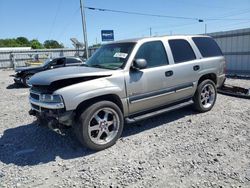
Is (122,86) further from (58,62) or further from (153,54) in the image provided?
(58,62)

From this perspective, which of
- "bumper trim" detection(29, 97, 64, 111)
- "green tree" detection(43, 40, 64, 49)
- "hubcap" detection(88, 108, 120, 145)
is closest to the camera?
"bumper trim" detection(29, 97, 64, 111)

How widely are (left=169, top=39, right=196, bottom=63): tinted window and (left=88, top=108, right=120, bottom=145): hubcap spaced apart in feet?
6.48

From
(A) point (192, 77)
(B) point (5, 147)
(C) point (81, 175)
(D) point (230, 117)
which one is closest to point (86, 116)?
(C) point (81, 175)

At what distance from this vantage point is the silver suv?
3.69 m

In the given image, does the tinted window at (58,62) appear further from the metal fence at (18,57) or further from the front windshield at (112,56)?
the metal fence at (18,57)

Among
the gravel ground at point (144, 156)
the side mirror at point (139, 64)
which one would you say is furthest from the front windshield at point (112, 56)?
the gravel ground at point (144, 156)

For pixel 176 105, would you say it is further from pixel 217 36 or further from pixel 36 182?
pixel 217 36

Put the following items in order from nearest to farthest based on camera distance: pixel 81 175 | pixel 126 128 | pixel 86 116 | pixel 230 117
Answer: pixel 81 175 < pixel 86 116 < pixel 126 128 < pixel 230 117

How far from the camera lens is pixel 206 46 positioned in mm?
5793

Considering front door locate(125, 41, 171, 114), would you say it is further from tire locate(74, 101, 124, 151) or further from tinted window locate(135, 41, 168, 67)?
tire locate(74, 101, 124, 151)

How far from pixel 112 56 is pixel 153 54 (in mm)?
861

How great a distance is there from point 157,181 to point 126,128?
205 cm

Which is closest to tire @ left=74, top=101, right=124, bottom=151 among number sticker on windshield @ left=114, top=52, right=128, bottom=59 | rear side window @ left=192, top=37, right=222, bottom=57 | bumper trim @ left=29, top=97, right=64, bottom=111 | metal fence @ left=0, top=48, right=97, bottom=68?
bumper trim @ left=29, top=97, right=64, bottom=111

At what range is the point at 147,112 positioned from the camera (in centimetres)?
468
